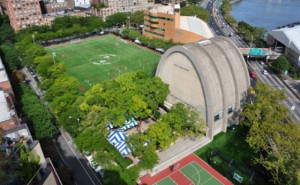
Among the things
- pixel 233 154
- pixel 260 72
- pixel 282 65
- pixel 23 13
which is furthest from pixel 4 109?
pixel 23 13

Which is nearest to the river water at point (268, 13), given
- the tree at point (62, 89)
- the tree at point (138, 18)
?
the tree at point (138, 18)

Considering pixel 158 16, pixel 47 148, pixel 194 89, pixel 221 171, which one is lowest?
pixel 221 171

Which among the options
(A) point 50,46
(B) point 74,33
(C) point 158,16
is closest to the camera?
(C) point 158,16

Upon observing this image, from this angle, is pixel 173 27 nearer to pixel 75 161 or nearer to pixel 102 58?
pixel 102 58

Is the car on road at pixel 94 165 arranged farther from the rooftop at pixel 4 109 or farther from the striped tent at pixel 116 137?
the rooftop at pixel 4 109

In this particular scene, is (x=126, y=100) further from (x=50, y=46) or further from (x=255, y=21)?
(x=255, y=21)

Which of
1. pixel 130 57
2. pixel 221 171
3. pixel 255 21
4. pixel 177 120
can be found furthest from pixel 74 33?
pixel 255 21

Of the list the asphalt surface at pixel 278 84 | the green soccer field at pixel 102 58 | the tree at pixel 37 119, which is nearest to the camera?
the tree at pixel 37 119
